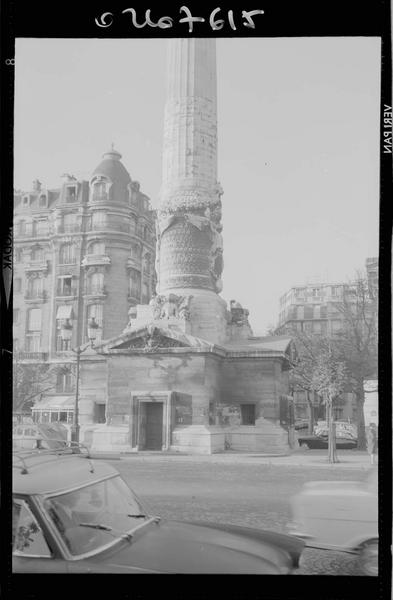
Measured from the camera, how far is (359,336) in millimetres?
8078

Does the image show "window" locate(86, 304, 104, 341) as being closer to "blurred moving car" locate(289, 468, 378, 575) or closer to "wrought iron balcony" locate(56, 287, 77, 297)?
"wrought iron balcony" locate(56, 287, 77, 297)

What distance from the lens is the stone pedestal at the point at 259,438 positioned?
29.8 feet

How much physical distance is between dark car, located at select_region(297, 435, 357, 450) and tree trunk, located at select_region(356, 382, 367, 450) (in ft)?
0.47

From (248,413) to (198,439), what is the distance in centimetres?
116

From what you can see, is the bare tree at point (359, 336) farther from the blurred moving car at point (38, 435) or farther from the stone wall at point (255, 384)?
the blurred moving car at point (38, 435)

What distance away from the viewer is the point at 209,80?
13.0 meters

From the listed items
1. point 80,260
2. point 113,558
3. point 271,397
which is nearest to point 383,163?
point 113,558

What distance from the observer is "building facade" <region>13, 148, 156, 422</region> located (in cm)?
717

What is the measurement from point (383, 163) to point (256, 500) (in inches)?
136

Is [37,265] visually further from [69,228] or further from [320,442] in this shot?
[320,442]

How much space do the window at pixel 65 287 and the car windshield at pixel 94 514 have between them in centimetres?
425

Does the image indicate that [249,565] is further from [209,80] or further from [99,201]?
[209,80]
